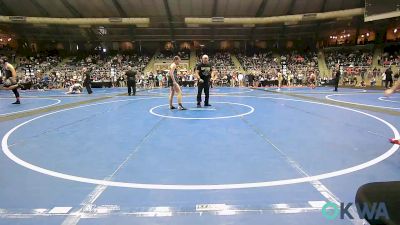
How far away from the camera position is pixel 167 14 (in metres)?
33.6

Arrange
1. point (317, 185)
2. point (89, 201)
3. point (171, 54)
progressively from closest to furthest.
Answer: point (89, 201), point (317, 185), point (171, 54)

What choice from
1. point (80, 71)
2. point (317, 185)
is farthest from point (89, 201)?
point (80, 71)

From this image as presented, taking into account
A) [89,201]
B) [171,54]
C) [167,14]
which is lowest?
[89,201]

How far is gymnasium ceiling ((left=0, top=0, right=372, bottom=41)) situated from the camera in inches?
1248

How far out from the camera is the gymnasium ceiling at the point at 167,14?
31.7 meters

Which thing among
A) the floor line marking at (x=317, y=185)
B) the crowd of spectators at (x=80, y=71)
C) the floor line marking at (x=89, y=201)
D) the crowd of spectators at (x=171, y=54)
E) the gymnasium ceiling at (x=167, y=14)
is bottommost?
the floor line marking at (x=89, y=201)

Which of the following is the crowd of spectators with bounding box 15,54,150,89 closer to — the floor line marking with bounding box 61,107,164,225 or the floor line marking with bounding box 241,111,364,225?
the floor line marking with bounding box 61,107,164,225

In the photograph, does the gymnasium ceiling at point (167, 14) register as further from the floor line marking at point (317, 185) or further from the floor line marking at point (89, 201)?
the floor line marking at point (89, 201)

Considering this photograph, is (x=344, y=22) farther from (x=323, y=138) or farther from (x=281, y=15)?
(x=323, y=138)

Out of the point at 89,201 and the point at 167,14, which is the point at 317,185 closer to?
the point at 89,201

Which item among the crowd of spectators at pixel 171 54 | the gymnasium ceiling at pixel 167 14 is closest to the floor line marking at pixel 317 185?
the gymnasium ceiling at pixel 167 14

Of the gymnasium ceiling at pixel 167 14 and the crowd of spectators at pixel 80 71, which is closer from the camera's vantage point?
the crowd of spectators at pixel 80 71

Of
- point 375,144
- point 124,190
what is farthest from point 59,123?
point 375,144

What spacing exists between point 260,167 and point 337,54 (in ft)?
124
